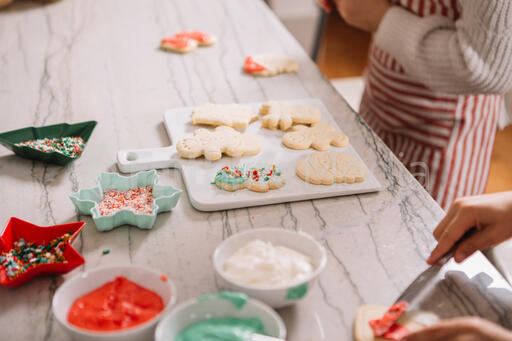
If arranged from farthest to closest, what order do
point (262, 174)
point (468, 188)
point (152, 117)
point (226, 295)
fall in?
1. point (468, 188)
2. point (152, 117)
3. point (262, 174)
4. point (226, 295)

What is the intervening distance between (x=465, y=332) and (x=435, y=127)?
40.3 inches

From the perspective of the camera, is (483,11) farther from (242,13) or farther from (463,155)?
(242,13)

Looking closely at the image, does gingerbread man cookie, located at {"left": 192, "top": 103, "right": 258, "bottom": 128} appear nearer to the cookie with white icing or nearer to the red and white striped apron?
the cookie with white icing

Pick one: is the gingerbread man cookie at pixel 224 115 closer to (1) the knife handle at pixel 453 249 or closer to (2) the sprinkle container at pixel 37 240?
(2) the sprinkle container at pixel 37 240

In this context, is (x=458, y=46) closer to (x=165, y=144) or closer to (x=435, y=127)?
(x=435, y=127)

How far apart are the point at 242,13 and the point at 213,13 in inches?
4.4

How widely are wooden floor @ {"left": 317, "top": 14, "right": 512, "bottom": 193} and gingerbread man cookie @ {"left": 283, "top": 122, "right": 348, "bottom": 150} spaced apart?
1.68 meters

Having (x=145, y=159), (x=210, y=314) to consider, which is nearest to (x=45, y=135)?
(x=145, y=159)

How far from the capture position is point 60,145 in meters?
1.12

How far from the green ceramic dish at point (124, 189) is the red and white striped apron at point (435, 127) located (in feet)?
2.68

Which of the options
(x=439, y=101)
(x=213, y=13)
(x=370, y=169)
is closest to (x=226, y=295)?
(x=370, y=169)

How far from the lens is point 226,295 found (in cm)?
70

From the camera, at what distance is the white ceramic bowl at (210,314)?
673mm

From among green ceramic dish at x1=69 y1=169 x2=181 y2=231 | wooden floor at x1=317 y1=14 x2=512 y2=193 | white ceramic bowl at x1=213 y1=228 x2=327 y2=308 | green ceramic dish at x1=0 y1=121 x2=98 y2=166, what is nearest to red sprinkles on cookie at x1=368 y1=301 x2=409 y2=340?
white ceramic bowl at x1=213 y1=228 x2=327 y2=308
